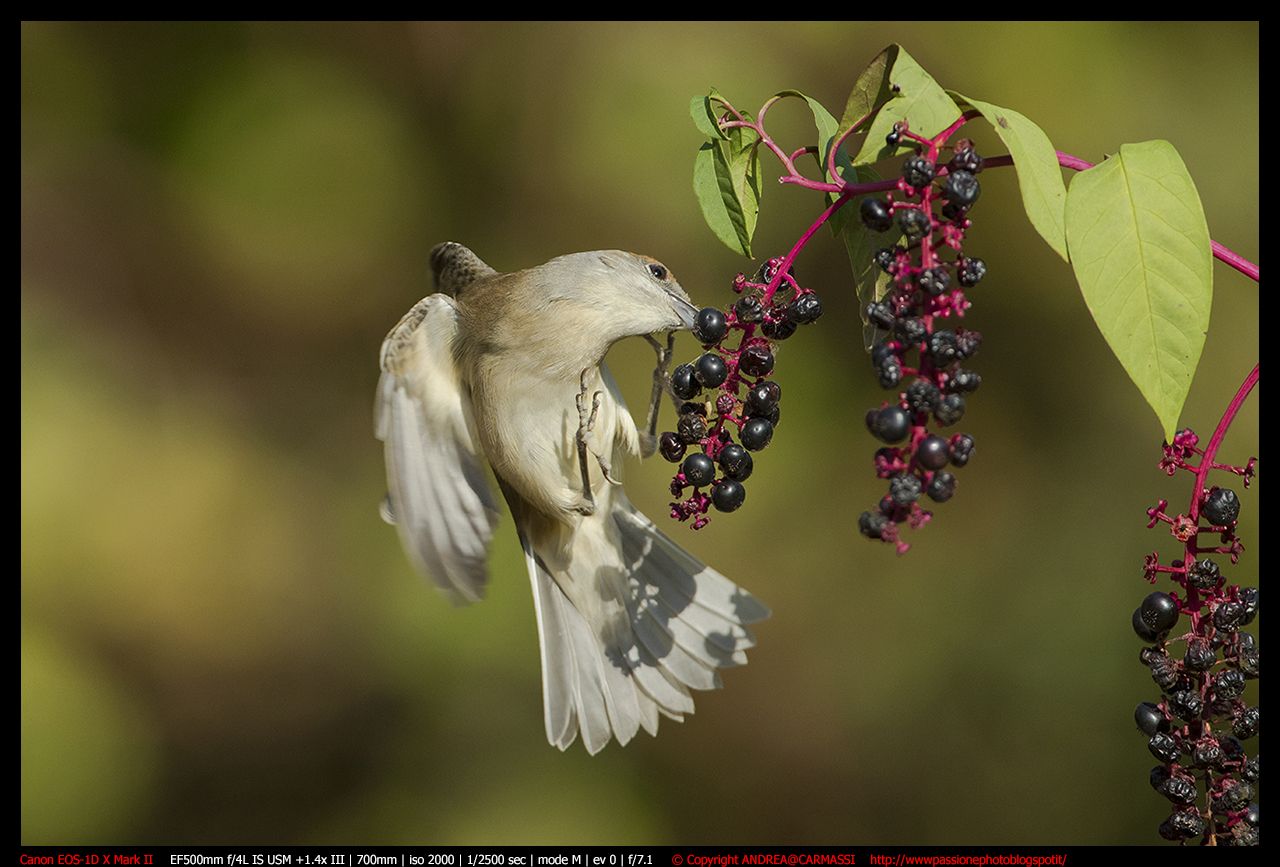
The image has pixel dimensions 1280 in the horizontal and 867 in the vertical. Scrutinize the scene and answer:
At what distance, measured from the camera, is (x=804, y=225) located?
5.27 meters

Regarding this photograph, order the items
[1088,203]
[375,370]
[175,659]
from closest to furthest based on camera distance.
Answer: [1088,203] → [175,659] → [375,370]

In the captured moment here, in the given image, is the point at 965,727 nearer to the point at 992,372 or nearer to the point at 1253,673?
the point at 992,372

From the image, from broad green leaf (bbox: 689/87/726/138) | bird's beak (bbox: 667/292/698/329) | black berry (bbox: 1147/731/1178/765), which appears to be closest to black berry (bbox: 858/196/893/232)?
broad green leaf (bbox: 689/87/726/138)

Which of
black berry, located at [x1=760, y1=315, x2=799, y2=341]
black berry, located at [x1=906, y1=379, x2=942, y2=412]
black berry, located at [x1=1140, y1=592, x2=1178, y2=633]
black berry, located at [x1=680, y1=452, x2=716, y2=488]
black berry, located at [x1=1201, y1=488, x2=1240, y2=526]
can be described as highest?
black berry, located at [x1=760, y1=315, x2=799, y2=341]

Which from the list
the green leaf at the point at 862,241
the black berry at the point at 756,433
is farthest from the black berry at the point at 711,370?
the green leaf at the point at 862,241

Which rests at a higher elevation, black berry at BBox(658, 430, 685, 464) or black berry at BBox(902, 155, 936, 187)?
black berry at BBox(902, 155, 936, 187)

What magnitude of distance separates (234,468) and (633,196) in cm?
233

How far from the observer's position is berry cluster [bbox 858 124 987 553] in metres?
1.77

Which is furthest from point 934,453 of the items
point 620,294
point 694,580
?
point 694,580

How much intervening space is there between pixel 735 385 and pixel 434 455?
1.45 meters

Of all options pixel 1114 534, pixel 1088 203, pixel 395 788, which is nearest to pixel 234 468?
pixel 395 788

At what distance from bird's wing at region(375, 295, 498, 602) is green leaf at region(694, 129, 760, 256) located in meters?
1.28

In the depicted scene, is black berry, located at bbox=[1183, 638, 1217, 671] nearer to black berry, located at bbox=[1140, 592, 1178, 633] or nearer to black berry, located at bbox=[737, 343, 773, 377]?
black berry, located at bbox=[1140, 592, 1178, 633]

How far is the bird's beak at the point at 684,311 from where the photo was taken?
305 cm
